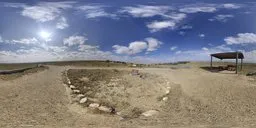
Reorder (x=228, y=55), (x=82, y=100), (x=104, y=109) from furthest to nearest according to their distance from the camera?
(x=228, y=55), (x=82, y=100), (x=104, y=109)

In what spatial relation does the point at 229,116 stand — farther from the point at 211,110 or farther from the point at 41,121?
the point at 41,121

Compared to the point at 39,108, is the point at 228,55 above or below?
above

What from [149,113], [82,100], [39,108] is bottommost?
[149,113]

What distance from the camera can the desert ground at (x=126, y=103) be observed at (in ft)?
55.3

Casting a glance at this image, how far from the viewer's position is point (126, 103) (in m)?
20.5

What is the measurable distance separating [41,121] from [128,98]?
6008 mm

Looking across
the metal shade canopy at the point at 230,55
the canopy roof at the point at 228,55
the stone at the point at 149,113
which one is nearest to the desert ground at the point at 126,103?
the stone at the point at 149,113

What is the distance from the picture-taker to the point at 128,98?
21516 millimetres

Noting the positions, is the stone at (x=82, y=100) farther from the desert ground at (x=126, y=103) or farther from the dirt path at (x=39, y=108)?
the dirt path at (x=39, y=108)

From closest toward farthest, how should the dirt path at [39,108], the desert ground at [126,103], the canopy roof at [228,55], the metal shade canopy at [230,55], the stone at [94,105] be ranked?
the dirt path at [39,108]
the desert ground at [126,103]
the stone at [94,105]
the metal shade canopy at [230,55]
the canopy roof at [228,55]

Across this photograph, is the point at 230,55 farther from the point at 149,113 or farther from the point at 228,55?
the point at 149,113

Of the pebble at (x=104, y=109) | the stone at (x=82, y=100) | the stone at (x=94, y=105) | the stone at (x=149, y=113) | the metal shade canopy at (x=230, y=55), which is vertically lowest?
the stone at (x=149, y=113)

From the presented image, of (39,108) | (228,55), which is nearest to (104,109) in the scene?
Answer: (39,108)

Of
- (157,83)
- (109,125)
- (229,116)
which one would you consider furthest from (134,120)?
(157,83)
